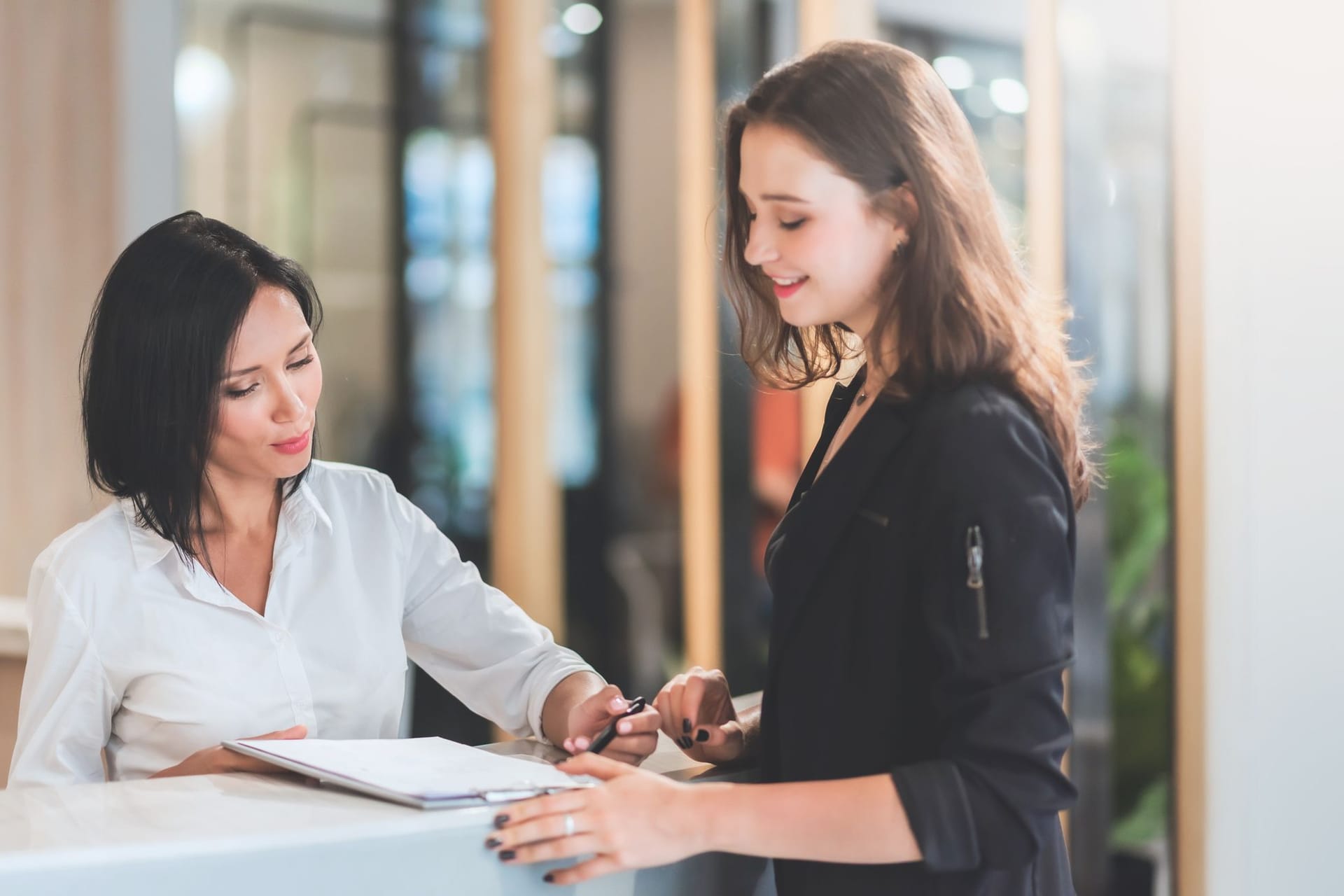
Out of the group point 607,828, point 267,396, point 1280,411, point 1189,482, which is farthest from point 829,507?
point 1189,482

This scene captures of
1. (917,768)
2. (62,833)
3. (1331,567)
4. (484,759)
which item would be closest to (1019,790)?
(917,768)

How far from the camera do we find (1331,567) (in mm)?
2574

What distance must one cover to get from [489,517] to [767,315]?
2.70 meters

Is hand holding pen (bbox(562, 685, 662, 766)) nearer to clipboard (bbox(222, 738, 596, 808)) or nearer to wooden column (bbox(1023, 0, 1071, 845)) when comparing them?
clipboard (bbox(222, 738, 596, 808))

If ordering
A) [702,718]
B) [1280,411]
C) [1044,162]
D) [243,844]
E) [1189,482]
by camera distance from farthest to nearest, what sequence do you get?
1. [1044,162]
2. [1189,482]
3. [1280,411]
4. [702,718]
5. [243,844]

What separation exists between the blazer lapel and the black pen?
273 mm

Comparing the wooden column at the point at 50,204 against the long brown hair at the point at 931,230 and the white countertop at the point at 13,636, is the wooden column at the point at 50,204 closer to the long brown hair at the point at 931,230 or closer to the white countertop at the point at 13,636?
the white countertop at the point at 13,636

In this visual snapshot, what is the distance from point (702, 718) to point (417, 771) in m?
0.34

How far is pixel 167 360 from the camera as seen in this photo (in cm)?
149

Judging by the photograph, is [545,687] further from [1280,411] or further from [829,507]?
[1280,411]

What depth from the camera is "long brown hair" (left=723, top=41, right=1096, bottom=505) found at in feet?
3.77

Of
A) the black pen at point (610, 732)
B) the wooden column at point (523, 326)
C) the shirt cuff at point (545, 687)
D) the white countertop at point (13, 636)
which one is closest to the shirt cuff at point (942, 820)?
the black pen at point (610, 732)

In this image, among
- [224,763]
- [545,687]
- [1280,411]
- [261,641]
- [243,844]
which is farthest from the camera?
[1280,411]

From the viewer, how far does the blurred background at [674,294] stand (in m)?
2.63
